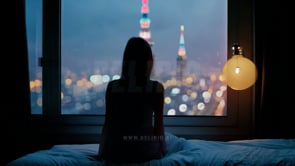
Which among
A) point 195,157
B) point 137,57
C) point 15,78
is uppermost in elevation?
point 137,57

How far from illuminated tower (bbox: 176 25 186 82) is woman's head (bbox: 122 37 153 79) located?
2.92 ft

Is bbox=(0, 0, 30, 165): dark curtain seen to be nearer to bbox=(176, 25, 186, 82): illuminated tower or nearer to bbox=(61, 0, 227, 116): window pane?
bbox=(61, 0, 227, 116): window pane

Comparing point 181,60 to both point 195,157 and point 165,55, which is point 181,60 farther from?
point 195,157

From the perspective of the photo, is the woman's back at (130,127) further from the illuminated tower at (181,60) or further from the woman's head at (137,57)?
the illuminated tower at (181,60)

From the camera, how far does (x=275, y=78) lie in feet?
8.56

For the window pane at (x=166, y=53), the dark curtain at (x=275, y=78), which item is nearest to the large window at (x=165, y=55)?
the window pane at (x=166, y=53)

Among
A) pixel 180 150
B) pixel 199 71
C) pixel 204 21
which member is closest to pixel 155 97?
pixel 180 150

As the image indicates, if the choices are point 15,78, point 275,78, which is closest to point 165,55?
point 275,78

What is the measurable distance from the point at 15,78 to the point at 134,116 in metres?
1.07

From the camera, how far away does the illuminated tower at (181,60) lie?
287 cm

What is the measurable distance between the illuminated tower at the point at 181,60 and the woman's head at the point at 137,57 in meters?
0.89

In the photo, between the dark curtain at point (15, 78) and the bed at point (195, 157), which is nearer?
the bed at point (195, 157)

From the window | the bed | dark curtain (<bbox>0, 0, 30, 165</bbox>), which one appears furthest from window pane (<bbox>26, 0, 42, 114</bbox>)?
the bed

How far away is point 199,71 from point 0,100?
5.12 feet
